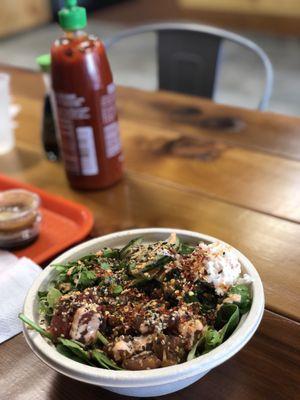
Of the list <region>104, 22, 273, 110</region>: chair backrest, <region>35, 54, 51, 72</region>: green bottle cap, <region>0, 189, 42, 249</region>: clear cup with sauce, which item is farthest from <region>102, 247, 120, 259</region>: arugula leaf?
<region>104, 22, 273, 110</region>: chair backrest

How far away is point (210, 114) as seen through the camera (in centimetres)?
134

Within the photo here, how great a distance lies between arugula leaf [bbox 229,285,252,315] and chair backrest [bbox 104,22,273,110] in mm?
1101

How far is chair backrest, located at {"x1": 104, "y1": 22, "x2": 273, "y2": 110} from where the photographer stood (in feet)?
5.17

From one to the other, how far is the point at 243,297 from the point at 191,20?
4971mm

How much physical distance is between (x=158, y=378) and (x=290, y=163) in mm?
712

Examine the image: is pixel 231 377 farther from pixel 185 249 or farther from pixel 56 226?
pixel 56 226

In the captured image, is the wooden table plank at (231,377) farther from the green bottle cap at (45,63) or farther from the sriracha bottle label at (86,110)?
the green bottle cap at (45,63)

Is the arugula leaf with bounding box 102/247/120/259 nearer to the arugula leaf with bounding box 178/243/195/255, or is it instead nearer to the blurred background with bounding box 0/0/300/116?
the arugula leaf with bounding box 178/243/195/255

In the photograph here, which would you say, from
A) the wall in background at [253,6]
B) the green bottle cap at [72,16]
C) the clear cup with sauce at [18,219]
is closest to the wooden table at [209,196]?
the clear cup with sauce at [18,219]

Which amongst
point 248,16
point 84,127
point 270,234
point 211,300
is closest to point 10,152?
point 84,127

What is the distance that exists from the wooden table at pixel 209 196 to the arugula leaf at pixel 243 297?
93mm

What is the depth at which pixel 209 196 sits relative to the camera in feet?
3.26

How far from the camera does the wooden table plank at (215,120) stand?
1.18 metres

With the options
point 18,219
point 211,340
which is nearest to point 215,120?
point 18,219
